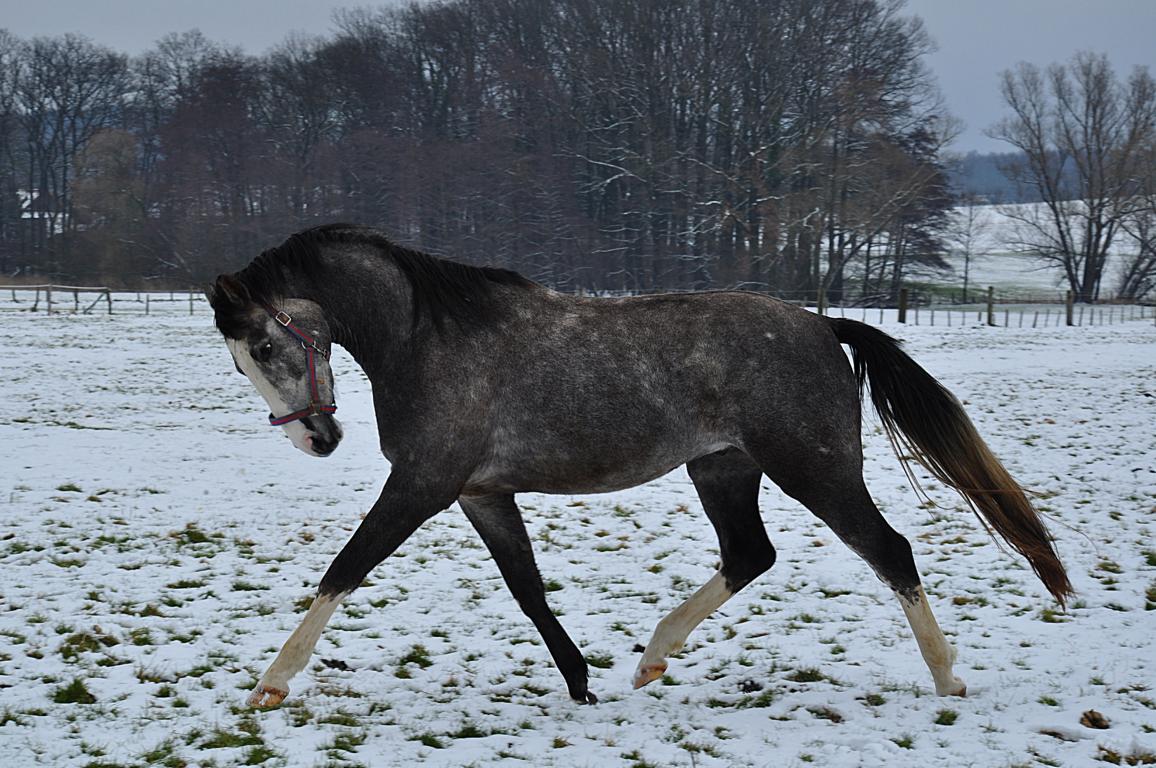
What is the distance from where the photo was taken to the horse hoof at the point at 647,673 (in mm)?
4562

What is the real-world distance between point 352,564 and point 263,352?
96cm

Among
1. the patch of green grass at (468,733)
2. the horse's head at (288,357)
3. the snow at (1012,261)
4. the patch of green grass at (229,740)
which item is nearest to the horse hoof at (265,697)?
the patch of green grass at (229,740)

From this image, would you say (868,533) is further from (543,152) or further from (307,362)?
(543,152)

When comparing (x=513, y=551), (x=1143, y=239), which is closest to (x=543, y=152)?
(x=1143, y=239)

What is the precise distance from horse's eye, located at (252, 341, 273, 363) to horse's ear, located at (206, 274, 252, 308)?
19cm

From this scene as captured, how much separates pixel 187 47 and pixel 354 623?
6857 cm

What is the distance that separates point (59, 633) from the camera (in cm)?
511

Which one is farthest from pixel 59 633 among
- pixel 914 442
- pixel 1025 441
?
pixel 1025 441

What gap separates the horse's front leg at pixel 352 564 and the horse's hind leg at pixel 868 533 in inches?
60.5

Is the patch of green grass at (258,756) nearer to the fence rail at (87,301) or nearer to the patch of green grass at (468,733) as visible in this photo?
the patch of green grass at (468,733)

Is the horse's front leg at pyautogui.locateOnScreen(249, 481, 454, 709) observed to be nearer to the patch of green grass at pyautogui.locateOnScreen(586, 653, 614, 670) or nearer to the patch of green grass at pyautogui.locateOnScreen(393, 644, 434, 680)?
the patch of green grass at pyautogui.locateOnScreen(393, 644, 434, 680)

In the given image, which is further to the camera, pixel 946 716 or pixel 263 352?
pixel 263 352

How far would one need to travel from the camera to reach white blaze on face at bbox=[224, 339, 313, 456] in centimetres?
416

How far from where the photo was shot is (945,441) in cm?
468
